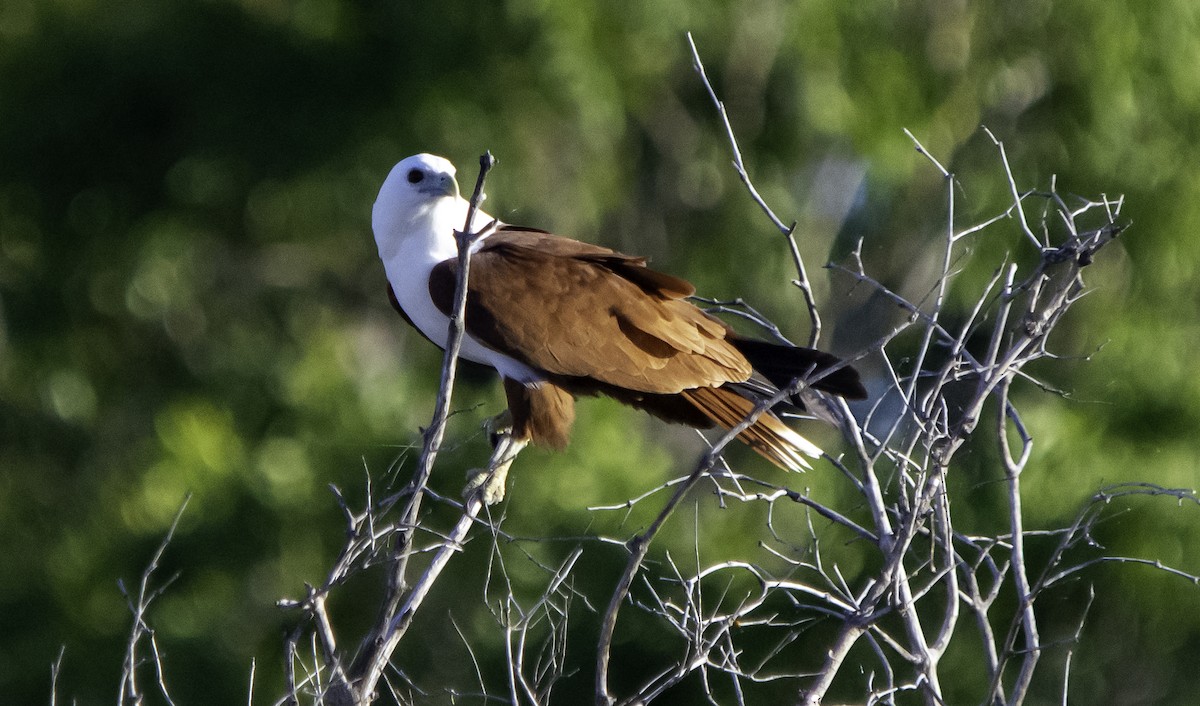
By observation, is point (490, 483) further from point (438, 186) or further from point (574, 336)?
point (438, 186)

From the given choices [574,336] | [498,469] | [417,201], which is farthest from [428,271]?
[498,469]

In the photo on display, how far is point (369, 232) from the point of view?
7.36m

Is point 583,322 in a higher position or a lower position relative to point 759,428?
higher

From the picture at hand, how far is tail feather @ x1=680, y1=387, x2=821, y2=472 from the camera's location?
337cm

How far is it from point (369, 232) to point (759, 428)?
14.4 ft

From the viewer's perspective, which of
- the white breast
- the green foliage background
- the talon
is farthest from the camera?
the green foliage background

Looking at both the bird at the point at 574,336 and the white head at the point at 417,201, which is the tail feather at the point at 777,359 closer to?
the bird at the point at 574,336

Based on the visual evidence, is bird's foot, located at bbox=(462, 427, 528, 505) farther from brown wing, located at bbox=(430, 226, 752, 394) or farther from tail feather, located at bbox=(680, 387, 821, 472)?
tail feather, located at bbox=(680, 387, 821, 472)

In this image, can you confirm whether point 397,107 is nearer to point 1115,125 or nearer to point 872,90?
point 872,90

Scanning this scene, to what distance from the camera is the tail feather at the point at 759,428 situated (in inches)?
132

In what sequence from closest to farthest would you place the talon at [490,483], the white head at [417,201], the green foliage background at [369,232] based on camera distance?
the talon at [490,483]
the white head at [417,201]
the green foliage background at [369,232]

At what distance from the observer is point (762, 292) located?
266 inches

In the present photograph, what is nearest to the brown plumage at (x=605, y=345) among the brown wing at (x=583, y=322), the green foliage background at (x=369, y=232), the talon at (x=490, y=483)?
the brown wing at (x=583, y=322)

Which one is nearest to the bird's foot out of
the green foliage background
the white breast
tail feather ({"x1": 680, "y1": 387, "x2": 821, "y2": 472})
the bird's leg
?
the bird's leg
